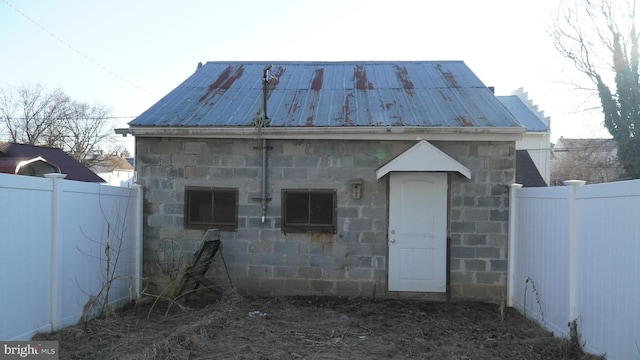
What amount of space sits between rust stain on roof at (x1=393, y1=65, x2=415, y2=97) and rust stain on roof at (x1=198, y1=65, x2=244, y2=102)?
3439mm

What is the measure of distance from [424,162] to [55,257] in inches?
207

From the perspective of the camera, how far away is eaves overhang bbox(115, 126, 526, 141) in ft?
24.2

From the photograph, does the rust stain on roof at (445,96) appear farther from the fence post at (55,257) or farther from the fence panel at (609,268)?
the fence post at (55,257)

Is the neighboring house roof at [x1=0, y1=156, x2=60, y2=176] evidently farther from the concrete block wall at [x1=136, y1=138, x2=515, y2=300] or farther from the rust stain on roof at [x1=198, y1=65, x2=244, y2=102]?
the concrete block wall at [x1=136, y1=138, x2=515, y2=300]

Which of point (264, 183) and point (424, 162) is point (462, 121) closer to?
point (424, 162)

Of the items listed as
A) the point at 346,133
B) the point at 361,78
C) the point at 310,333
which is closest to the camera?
the point at 310,333

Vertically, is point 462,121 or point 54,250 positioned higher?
point 462,121

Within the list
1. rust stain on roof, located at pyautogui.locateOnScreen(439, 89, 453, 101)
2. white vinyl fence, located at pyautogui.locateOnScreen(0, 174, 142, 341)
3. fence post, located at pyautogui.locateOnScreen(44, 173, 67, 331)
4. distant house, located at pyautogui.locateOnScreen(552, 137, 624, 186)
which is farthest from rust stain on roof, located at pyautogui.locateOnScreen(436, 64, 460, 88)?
distant house, located at pyautogui.locateOnScreen(552, 137, 624, 186)

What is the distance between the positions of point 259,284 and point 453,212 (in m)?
3.42

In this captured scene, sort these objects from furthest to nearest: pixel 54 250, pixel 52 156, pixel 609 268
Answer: pixel 52 156, pixel 54 250, pixel 609 268

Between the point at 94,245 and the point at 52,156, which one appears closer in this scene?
the point at 94,245

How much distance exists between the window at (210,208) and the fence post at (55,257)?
8.24ft

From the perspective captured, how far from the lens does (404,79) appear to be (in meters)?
9.62

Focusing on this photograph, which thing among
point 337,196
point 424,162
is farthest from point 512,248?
point 337,196
